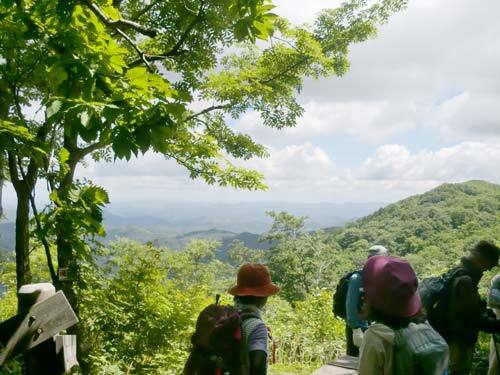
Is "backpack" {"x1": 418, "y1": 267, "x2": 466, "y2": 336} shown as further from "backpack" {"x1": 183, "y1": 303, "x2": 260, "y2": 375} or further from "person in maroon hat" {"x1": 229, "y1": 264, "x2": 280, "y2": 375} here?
"backpack" {"x1": 183, "y1": 303, "x2": 260, "y2": 375}

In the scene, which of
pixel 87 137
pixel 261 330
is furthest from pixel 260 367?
pixel 87 137

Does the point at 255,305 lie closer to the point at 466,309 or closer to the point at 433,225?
the point at 466,309

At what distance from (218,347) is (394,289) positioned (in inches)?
38.2

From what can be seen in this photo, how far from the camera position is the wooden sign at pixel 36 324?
171 cm

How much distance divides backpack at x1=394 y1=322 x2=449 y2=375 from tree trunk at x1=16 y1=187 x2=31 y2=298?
6326 millimetres

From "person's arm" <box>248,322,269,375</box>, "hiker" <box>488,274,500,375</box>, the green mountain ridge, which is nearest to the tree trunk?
"person's arm" <box>248,322,269,375</box>

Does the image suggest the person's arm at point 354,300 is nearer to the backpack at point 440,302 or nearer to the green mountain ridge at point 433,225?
the backpack at point 440,302

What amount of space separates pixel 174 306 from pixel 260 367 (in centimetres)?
432

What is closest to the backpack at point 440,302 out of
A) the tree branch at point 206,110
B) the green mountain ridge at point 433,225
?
the tree branch at point 206,110

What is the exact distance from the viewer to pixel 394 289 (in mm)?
1689

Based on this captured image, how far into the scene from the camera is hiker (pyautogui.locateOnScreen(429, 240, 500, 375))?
9.89ft

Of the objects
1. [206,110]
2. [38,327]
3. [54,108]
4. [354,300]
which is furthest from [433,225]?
[54,108]

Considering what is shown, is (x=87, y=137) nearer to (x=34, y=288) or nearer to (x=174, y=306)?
(x=34, y=288)

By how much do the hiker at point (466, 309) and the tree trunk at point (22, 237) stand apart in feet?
19.9
